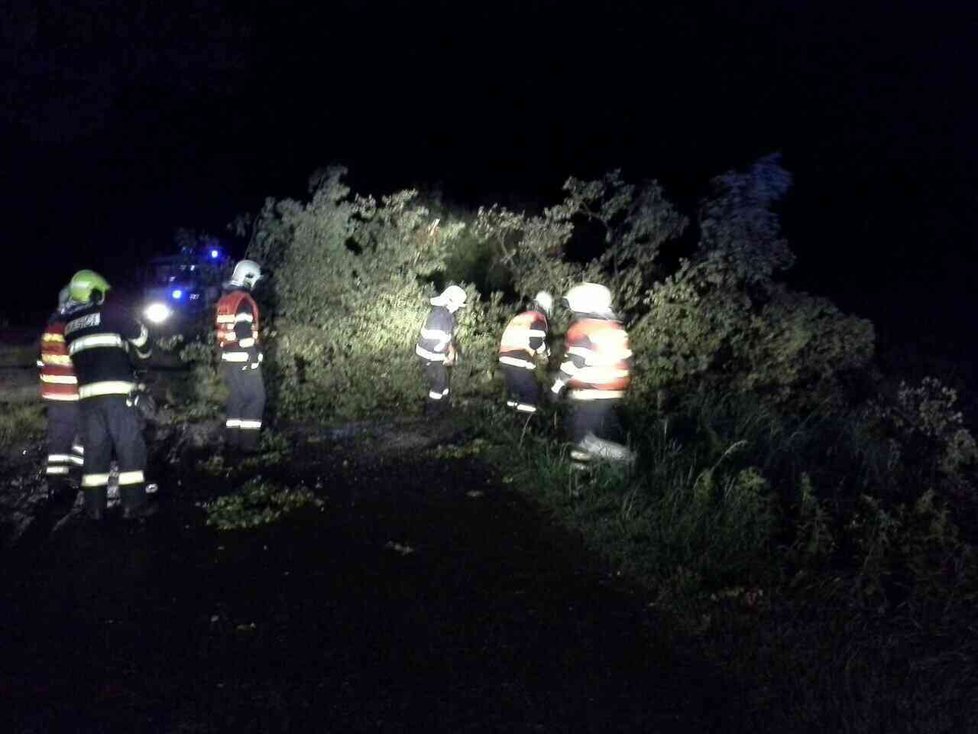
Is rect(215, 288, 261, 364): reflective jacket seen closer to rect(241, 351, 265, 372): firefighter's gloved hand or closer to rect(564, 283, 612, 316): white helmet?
rect(241, 351, 265, 372): firefighter's gloved hand

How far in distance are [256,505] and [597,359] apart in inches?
112

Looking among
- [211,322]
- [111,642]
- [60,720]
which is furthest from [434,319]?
[60,720]

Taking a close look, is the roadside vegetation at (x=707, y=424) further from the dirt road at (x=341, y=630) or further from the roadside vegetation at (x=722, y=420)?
the dirt road at (x=341, y=630)

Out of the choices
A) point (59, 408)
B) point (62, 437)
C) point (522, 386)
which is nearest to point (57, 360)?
point (59, 408)

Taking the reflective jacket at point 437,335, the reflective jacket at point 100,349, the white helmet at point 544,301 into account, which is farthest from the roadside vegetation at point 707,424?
the reflective jacket at point 100,349

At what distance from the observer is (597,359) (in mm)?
8773

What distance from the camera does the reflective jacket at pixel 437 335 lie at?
1156 centimetres

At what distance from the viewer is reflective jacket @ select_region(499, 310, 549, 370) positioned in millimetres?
10836

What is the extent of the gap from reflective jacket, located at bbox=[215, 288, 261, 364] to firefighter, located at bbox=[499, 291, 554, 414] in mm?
2489

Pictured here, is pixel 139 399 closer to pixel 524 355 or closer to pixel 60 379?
pixel 60 379

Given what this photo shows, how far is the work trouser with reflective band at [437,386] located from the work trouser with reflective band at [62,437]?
12.7ft

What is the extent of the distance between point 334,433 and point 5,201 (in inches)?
1501

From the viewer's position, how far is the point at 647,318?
11.9 meters

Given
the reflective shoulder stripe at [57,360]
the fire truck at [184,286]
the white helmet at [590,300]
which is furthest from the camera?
the fire truck at [184,286]
